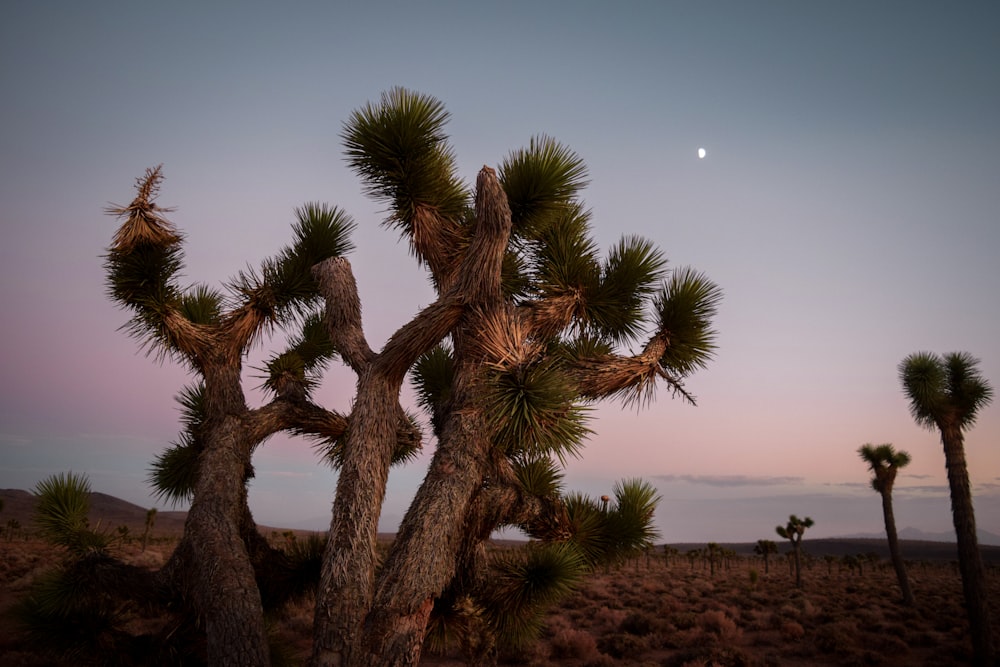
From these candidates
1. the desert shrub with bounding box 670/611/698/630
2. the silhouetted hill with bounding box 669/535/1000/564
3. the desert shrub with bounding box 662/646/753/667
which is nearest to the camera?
the desert shrub with bounding box 662/646/753/667

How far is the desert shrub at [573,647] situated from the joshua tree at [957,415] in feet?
28.0

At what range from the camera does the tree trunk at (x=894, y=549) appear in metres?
22.1

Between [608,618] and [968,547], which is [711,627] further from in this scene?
[968,547]

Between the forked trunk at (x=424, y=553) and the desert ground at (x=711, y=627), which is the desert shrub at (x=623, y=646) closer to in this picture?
the desert ground at (x=711, y=627)

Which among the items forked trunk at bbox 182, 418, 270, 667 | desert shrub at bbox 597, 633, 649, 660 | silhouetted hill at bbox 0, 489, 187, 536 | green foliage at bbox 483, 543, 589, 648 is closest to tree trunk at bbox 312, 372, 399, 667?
forked trunk at bbox 182, 418, 270, 667

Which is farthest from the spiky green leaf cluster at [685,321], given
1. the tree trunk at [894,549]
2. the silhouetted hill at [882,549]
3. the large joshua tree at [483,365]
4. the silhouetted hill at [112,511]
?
the silhouetted hill at [882,549]

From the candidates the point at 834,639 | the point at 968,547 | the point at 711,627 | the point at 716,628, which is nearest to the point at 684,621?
the point at 711,627

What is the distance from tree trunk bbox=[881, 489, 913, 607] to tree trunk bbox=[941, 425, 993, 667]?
9.39 m

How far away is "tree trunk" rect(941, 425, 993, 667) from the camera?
13.1 meters

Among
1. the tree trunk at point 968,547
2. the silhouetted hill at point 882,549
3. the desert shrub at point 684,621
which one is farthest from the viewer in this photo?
the silhouetted hill at point 882,549

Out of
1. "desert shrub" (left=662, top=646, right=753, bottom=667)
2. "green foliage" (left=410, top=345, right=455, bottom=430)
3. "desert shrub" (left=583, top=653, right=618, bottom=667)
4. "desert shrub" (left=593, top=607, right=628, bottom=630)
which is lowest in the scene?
"desert shrub" (left=593, top=607, right=628, bottom=630)

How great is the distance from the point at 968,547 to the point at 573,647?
30.7 feet

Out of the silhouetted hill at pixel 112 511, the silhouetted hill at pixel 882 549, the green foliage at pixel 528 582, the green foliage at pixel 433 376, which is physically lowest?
the silhouetted hill at pixel 882 549

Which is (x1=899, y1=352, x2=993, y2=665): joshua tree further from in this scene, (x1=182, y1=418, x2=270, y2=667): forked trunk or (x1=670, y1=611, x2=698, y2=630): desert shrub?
(x1=182, y1=418, x2=270, y2=667): forked trunk
